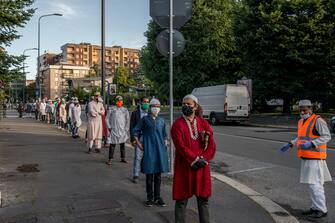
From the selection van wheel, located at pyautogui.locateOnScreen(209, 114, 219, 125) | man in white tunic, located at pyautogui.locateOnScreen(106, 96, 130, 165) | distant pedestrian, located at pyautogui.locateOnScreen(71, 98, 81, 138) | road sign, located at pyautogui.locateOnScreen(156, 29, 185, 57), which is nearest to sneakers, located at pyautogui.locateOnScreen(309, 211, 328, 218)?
road sign, located at pyautogui.locateOnScreen(156, 29, 185, 57)

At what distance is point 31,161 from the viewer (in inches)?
427

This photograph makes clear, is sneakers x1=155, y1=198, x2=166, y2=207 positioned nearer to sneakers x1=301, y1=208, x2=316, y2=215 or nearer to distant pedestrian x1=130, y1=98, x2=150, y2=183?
distant pedestrian x1=130, y1=98, x2=150, y2=183

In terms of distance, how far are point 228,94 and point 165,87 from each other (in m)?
13.6

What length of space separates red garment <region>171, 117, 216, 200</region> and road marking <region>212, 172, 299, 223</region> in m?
1.64

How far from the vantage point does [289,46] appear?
2833cm

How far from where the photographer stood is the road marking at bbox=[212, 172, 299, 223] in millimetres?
5672

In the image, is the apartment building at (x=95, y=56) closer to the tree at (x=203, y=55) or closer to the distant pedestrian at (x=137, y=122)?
the tree at (x=203, y=55)

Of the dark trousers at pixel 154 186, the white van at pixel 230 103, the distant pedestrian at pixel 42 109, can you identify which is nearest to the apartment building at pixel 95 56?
the distant pedestrian at pixel 42 109

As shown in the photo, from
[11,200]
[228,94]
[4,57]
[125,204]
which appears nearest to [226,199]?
[125,204]

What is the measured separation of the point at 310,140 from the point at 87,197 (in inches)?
142

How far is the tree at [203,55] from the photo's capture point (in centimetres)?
3719

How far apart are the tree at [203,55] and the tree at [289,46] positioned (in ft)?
20.7

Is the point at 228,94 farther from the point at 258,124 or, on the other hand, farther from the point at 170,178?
the point at 170,178

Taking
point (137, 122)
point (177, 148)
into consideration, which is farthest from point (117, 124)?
point (177, 148)
